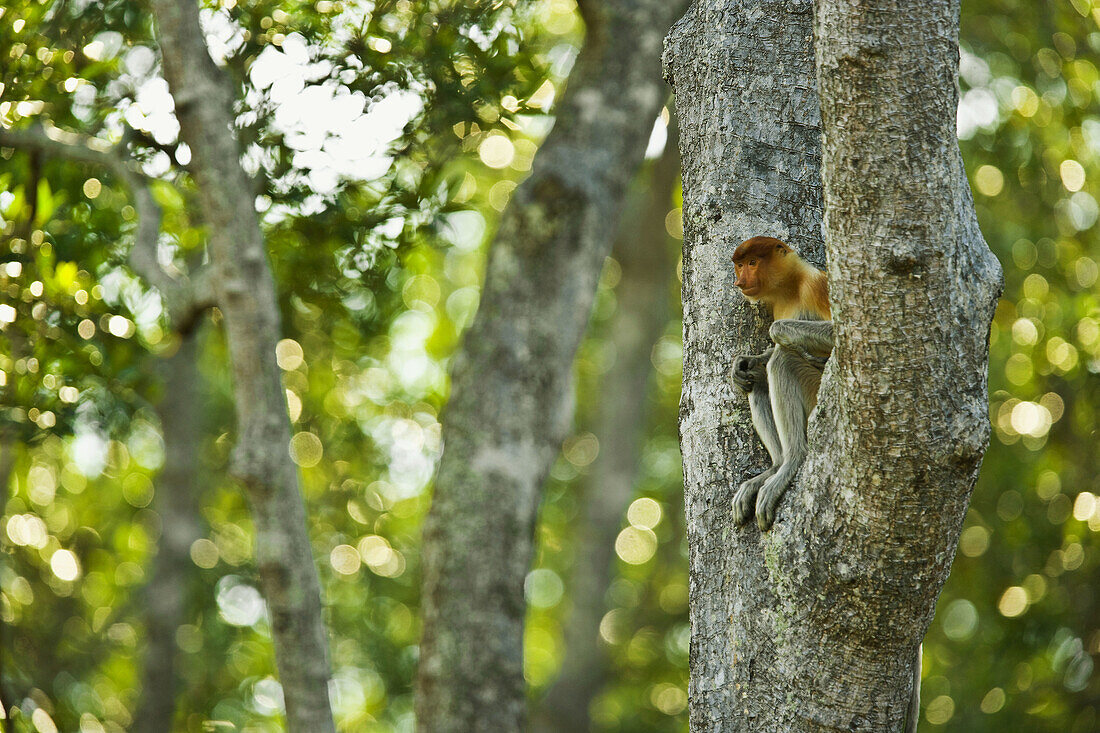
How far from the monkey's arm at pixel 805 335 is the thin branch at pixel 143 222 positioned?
2000 mm

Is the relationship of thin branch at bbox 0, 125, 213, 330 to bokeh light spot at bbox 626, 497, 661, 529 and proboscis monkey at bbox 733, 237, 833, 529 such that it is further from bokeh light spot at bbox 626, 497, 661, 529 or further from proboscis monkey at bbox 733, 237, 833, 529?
bokeh light spot at bbox 626, 497, 661, 529

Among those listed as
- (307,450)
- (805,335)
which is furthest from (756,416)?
(307,450)

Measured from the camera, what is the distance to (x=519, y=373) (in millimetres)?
4105

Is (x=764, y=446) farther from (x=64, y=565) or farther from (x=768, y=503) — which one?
(x=64, y=565)

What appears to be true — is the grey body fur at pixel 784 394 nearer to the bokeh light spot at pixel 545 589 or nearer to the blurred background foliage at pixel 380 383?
the blurred background foliage at pixel 380 383

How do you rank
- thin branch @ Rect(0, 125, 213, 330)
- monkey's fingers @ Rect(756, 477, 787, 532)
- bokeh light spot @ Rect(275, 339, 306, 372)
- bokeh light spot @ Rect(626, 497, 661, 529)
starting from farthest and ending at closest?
bokeh light spot @ Rect(626, 497, 661, 529), bokeh light spot @ Rect(275, 339, 306, 372), thin branch @ Rect(0, 125, 213, 330), monkey's fingers @ Rect(756, 477, 787, 532)

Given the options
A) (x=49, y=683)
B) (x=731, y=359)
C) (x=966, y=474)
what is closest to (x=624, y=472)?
(x=49, y=683)

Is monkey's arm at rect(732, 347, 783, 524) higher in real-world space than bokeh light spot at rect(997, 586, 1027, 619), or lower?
higher

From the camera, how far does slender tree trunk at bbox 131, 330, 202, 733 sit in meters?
5.67

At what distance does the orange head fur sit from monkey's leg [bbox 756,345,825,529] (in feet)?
0.43

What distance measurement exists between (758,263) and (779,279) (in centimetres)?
7

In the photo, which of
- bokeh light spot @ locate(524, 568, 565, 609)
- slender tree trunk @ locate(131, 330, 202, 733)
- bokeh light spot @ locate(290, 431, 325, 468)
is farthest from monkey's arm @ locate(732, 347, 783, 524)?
bokeh light spot @ locate(524, 568, 565, 609)

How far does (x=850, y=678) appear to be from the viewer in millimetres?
1952

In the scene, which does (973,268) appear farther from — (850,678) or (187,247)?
(187,247)
